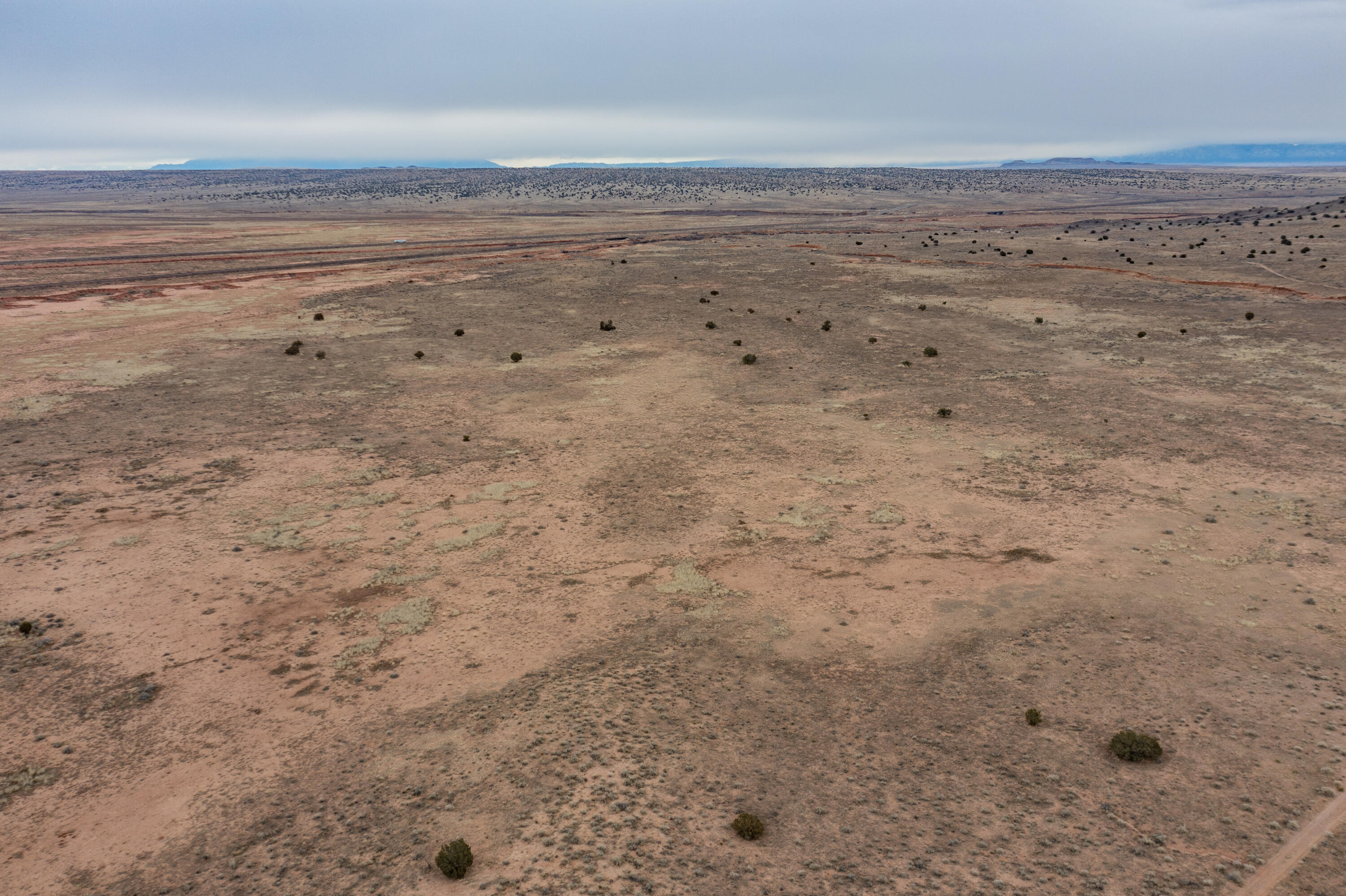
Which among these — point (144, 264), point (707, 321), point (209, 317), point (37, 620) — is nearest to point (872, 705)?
point (37, 620)

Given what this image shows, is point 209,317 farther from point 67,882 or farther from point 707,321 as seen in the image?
point 67,882

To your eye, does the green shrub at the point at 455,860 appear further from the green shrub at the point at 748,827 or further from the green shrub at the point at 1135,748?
the green shrub at the point at 1135,748

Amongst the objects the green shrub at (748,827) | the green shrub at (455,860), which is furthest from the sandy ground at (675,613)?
the green shrub at (455,860)

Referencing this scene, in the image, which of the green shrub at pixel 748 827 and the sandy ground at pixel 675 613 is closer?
the green shrub at pixel 748 827

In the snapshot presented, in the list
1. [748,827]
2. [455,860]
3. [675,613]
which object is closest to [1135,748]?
[748,827]

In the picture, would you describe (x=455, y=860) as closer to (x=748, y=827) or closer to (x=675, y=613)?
(x=748, y=827)

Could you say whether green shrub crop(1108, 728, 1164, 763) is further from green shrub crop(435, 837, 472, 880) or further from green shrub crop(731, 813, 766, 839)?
green shrub crop(435, 837, 472, 880)

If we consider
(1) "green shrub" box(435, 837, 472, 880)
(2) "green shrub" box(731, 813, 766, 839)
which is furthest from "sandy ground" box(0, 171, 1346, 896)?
(1) "green shrub" box(435, 837, 472, 880)
